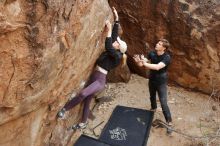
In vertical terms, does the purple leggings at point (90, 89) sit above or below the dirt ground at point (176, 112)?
above

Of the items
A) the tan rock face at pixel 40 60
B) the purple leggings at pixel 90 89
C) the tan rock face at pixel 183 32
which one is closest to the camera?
the tan rock face at pixel 40 60

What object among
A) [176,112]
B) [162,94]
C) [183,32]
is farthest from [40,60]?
[183,32]

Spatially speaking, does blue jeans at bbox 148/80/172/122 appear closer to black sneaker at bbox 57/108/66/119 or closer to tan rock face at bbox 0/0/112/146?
tan rock face at bbox 0/0/112/146

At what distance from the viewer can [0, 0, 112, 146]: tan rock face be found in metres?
4.23

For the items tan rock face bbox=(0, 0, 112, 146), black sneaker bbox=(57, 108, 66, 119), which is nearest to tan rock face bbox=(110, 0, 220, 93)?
tan rock face bbox=(0, 0, 112, 146)

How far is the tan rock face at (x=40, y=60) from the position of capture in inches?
167

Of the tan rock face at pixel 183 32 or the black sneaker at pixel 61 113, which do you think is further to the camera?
the tan rock face at pixel 183 32

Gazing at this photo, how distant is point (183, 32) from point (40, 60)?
157 inches

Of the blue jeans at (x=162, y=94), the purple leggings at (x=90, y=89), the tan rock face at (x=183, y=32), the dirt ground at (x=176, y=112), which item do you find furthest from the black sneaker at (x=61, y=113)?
the tan rock face at (x=183, y=32)

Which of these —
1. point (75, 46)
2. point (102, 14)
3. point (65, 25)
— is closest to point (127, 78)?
point (102, 14)

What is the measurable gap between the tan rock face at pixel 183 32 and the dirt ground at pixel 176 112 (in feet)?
1.27

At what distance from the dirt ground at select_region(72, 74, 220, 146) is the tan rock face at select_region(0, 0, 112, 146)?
1353 mm

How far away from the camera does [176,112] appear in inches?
292

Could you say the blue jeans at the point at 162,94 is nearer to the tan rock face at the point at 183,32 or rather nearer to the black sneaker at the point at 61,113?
the tan rock face at the point at 183,32
